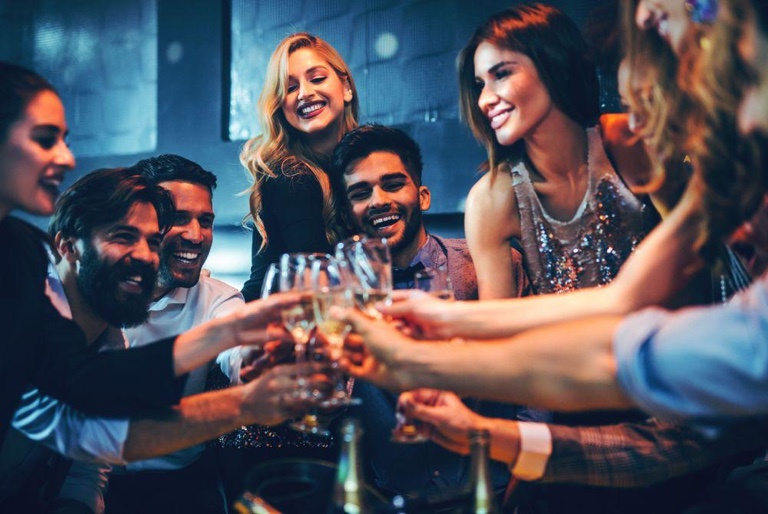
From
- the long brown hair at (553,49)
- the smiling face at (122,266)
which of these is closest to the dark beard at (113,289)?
the smiling face at (122,266)

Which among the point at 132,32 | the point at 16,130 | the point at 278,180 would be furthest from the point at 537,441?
the point at 132,32

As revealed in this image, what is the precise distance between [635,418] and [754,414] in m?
1.06

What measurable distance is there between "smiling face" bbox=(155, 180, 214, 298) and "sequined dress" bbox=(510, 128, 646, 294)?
1.44m

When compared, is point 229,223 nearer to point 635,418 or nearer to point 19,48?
point 19,48

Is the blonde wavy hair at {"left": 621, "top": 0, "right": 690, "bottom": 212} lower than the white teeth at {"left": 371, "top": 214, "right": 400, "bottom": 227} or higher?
higher

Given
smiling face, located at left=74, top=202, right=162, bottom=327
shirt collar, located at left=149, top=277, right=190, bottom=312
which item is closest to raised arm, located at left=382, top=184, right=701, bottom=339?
smiling face, located at left=74, top=202, right=162, bottom=327

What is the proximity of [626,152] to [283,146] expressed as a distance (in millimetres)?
1543

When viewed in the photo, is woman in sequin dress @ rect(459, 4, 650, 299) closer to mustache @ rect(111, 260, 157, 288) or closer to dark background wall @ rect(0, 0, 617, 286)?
dark background wall @ rect(0, 0, 617, 286)

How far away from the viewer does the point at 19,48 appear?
17.1 feet

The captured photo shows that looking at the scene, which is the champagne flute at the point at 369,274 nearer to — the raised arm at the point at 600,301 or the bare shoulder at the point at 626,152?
the raised arm at the point at 600,301

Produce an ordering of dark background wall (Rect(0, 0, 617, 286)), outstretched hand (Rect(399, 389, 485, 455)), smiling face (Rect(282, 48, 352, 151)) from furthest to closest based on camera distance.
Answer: dark background wall (Rect(0, 0, 617, 286)), smiling face (Rect(282, 48, 352, 151)), outstretched hand (Rect(399, 389, 485, 455))

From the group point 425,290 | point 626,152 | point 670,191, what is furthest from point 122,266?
point 670,191

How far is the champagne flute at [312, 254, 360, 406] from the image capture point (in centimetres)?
177

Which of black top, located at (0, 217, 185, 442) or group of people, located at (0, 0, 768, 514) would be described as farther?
black top, located at (0, 217, 185, 442)
